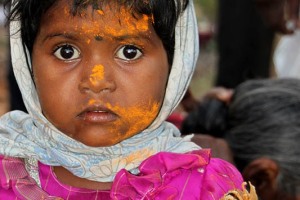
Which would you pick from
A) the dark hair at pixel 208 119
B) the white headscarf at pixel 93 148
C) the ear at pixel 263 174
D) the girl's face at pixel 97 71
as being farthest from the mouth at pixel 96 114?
the dark hair at pixel 208 119

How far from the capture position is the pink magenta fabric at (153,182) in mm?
1867

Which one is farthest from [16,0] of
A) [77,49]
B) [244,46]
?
[244,46]

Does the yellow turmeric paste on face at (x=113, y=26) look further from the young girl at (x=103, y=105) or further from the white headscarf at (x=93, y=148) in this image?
the white headscarf at (x=93, y=148)

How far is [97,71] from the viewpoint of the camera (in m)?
1.76

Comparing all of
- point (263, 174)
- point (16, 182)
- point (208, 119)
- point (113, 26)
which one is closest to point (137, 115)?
point (113, 26)

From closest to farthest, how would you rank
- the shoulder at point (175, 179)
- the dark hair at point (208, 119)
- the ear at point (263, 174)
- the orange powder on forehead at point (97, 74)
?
the orange powder on forehead at point (97, 74), the shoulder at point (175, 179), the ear at point (263, 174), the dark hair at point (208, 119)

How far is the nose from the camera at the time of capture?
1.75m

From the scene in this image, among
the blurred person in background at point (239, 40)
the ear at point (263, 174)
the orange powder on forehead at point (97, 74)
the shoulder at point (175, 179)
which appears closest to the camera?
the orange powder on forehead at point (97, 74)

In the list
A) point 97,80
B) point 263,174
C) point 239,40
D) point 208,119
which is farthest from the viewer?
point 239,40

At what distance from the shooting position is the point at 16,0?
1902 millimetres

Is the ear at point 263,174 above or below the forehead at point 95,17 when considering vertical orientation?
below

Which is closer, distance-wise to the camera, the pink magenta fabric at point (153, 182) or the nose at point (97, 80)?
the nose at point (97, 80)

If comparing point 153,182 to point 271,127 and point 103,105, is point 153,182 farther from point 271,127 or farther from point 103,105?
point 271,127

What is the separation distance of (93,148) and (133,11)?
1.11ft
